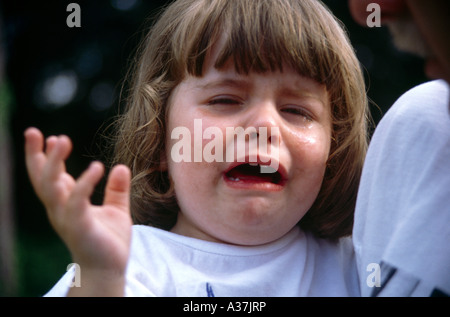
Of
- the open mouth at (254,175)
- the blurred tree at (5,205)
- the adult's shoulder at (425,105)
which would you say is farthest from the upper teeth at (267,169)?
the blurred tree at (5,205)

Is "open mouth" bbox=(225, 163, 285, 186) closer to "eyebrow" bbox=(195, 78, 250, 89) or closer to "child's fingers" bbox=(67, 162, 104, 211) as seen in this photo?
"eyebrow" bbox=(195, 78, 250, 89)

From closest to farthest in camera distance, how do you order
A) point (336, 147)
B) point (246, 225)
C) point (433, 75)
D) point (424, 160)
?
point (433, 75), point (424, 160), point (246, 225), point (336, 147)

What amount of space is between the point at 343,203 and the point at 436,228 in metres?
0.44

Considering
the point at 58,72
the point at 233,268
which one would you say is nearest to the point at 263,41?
the point at 233,268

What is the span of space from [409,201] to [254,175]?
36cm

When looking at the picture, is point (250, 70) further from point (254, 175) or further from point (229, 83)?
point (254, 175)

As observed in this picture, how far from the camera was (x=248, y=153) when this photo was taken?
112cm

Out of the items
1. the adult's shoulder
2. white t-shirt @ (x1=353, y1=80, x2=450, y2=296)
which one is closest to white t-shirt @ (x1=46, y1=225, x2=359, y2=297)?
white t-shirt @ (x1=353, y1=80, x2=450, y2=296)

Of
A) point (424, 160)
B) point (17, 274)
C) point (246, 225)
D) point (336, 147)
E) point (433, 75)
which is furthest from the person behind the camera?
point (17, 274)

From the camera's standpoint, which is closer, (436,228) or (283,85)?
(436,228)

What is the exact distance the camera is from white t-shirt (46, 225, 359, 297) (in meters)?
1.11

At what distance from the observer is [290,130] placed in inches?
46.2
